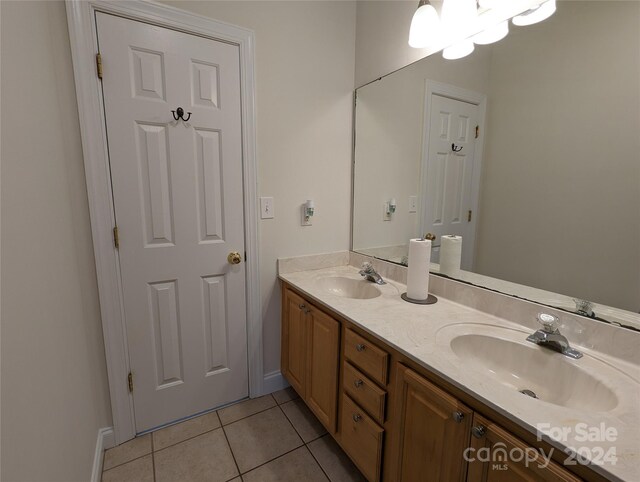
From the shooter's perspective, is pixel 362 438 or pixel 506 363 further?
pixel 362 438

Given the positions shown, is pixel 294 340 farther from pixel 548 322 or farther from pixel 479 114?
pixel 479 114

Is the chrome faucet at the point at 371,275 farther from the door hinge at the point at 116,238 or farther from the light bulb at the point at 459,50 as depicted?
the door hinge at the point at 116,238

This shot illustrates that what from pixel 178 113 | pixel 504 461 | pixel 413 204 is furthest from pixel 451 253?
pixel 178 113

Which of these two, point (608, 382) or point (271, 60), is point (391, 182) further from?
point (608, 382)

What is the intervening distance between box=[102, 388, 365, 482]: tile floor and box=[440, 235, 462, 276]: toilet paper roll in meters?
1.06

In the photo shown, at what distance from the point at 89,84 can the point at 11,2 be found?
21.2 inches

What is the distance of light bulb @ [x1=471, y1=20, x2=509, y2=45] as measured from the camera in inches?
46.1

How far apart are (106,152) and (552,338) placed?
6.30 feet

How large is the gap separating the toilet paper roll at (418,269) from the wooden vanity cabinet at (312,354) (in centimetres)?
40

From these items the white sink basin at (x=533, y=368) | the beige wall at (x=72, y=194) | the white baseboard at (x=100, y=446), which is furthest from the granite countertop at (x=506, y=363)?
the white baseboard at (x=100, y=446)

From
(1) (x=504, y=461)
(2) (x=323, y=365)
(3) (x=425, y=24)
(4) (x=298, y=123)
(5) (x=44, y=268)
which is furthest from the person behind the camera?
(4) (x=298, y=123)

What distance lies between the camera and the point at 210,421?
1710 mm

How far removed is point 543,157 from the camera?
110 centimetres

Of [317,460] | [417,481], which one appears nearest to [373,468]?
[417,481]
